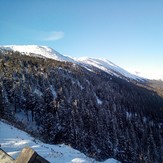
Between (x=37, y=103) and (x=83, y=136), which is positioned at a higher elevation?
(x=37, y=103)

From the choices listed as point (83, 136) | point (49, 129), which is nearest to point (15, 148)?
point (49, 129)

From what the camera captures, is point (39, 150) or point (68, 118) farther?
point (68, 118)

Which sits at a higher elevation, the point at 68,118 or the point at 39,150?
the point at 39,150

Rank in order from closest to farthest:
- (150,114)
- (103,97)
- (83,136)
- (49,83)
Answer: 1. (83,136)
2. (49,83)
3. (103,97)
4. (150,114)

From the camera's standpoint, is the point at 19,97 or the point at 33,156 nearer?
the point at 33,156

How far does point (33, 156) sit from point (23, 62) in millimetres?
137083

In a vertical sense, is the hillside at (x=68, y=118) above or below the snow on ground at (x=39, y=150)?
below

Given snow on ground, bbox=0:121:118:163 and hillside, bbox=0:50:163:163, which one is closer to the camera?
snow on ground, bbox=0:121:118:163

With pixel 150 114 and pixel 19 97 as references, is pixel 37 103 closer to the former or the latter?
pixel 19 97

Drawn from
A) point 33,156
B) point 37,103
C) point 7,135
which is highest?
point 33,156

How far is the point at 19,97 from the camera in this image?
264 ft

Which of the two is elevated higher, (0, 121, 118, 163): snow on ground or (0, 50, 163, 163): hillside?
(0, 121, 118, 163): snow on ground

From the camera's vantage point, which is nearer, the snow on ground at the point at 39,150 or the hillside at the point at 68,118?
the snow on ground at the point at 39,150

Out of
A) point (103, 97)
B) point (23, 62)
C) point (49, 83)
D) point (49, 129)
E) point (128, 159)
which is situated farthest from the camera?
point (103, 97)
